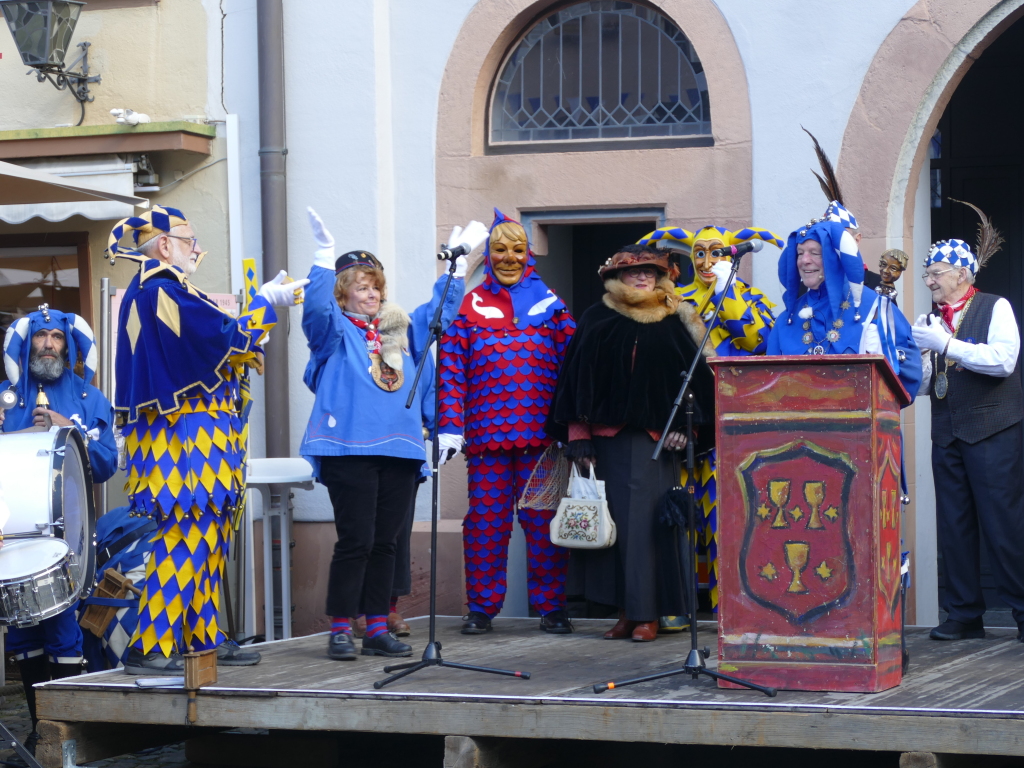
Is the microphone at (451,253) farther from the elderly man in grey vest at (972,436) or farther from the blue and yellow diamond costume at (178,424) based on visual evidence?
the elderly man in grey vest at (972,436)

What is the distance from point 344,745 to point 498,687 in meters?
1.72

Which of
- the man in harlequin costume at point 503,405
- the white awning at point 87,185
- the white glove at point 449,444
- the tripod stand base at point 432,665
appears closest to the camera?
the tripod stand base at point 432,665

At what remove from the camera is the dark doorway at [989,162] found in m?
9.04

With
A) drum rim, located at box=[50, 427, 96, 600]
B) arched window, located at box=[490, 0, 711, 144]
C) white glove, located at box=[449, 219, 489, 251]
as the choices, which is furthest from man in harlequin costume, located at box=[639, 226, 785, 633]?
drum rim, located at box=[50, 427, 96, 600]

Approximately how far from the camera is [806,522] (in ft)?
16.2

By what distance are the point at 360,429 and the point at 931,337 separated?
255cm

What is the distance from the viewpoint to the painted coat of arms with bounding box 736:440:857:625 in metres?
4.88

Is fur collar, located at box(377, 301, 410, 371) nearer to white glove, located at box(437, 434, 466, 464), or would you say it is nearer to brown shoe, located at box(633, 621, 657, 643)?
white glove, located at box(437, 434, 466, 464)

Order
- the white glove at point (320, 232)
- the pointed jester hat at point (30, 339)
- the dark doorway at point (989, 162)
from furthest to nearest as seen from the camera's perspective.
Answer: the dark doorway at point (989, 162) < the pointed jester hat at point (30, 339) < the white glove at point (320, 232)

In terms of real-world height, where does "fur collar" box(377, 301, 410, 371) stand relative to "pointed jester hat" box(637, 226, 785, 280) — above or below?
below

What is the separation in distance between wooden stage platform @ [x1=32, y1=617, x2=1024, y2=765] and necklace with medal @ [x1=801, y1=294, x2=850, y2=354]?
4.33ft

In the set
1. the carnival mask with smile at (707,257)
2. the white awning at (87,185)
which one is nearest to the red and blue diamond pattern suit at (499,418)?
the carnival mask with smile at (707,257)

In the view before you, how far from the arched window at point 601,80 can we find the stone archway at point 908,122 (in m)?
0.93

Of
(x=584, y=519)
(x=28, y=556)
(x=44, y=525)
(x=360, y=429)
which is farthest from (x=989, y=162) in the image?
(x=28, y=556)
